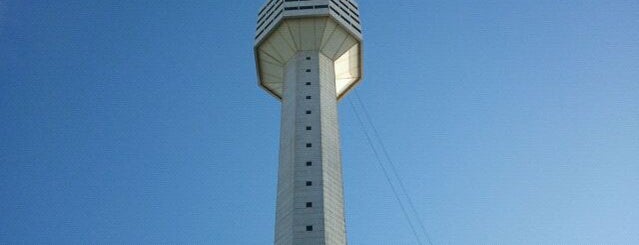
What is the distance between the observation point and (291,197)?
3522 centimetres

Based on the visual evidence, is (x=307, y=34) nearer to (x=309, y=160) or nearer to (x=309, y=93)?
(x=309, y=93)

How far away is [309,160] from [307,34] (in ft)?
Result: 39.0

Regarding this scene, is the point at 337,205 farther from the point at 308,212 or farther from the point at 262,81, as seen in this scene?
the point at 262,81

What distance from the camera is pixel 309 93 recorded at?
137 ft

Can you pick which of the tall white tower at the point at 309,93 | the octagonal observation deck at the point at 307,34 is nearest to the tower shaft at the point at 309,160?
the tall white tower at the point at 309,93

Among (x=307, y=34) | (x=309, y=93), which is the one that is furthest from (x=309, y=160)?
(x=307, y=34)

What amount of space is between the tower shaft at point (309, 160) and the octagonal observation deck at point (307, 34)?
3.62 feet

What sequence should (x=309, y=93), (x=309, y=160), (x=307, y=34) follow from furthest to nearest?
1. (x=307, y=34)
2. (x=309, y=93)
3. (x=309, y=160)

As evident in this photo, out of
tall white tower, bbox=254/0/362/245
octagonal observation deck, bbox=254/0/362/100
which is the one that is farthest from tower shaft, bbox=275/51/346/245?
octagonal observation deck, bbox=254/0/362/100

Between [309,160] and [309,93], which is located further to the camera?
[309,93]

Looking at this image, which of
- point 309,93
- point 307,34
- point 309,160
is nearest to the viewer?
point 309,160

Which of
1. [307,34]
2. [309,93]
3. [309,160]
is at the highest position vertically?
[307,34]

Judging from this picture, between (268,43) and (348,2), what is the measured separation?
7.39 metres

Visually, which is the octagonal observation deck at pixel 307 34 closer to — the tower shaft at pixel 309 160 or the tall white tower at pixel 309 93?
the tall white tower at pixel 309 93
